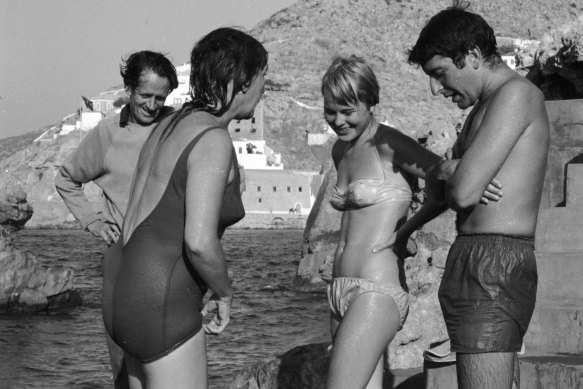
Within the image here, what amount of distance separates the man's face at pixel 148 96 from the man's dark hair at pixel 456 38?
5.81 feet

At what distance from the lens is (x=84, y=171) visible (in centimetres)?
530

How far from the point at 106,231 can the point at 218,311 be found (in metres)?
1.91

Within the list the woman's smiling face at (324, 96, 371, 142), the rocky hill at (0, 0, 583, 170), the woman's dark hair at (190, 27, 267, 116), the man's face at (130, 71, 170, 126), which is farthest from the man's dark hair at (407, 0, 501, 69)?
the rocky hill at (0, 0, 583, 170)

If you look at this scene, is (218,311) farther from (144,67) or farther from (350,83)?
(144,67)

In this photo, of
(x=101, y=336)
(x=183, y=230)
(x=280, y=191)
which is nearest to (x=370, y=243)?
(x=183, y=230)

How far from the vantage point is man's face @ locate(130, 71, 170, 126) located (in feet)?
16.7

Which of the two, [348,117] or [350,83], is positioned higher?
[350,83]

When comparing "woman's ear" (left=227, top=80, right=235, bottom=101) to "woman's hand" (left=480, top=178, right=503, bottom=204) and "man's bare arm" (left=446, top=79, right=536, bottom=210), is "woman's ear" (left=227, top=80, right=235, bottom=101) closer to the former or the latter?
"man's bare arm" (left=446, top=79, right=536, bottom=210)

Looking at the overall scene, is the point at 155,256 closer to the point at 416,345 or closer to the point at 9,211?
the point at 416,345

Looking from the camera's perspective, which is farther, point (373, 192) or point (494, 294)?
point (373, 192)

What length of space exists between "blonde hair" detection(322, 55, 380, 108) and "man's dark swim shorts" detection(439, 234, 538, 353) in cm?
102

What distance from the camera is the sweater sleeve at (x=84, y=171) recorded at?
16.9 ft

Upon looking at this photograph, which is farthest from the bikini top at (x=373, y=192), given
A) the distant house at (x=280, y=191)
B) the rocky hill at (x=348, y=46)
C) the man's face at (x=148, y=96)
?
the rocky hill at (x=348, y=46)

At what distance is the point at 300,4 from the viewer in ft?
608
